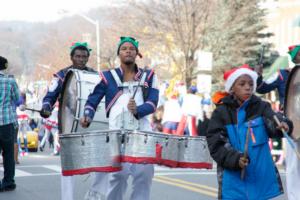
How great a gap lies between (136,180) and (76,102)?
143 cm

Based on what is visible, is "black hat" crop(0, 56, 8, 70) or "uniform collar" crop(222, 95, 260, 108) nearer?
"uniform collar" crop(222, 95, 260, 108)

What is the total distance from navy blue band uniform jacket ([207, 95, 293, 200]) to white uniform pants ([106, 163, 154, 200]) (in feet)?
4.15

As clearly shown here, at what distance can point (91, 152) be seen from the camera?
656 centimetres

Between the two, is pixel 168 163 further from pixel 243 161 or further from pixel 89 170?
pixel 243 161

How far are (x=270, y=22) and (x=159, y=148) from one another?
195ft

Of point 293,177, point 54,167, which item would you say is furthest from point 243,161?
point 54,167

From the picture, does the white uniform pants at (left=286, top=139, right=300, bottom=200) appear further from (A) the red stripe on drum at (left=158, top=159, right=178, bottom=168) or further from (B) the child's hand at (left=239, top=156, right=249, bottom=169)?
(B) the child's hand at (left=239, top=156, right=249, bottom=169)

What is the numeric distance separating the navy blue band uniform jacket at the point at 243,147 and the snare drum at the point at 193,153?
0.71m

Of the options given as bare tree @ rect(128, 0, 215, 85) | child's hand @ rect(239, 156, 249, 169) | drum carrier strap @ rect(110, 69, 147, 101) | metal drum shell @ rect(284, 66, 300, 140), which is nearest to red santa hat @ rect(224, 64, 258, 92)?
child's hand @ rect(239, 156, 249, 169)

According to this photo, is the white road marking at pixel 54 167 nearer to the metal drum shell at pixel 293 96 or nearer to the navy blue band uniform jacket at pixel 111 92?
the navy blue band uniform jacket at pixel 111 92

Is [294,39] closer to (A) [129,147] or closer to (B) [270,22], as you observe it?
(B) [270,22]

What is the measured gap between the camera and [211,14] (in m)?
36.8

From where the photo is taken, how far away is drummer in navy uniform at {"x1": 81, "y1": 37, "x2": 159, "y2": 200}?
726 centimetres

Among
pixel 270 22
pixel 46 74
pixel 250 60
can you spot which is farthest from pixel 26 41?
pixel 250 60
